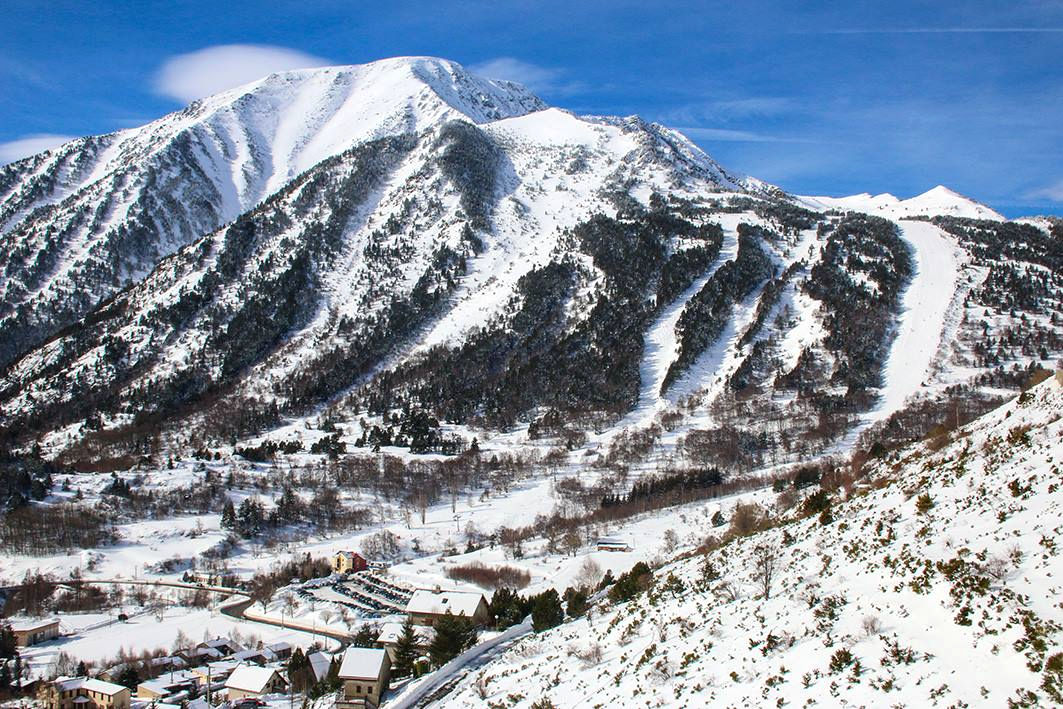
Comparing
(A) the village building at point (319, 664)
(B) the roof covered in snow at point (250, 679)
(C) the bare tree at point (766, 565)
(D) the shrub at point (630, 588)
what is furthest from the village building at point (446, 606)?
(C) the bare tree at point (766, 565)

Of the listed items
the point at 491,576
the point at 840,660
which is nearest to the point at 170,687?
A: the point at 491,576

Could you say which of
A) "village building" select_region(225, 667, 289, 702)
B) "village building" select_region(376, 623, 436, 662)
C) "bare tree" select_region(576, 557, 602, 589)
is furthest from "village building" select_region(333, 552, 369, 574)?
"village building" select_region(225, 667, 289, 702)

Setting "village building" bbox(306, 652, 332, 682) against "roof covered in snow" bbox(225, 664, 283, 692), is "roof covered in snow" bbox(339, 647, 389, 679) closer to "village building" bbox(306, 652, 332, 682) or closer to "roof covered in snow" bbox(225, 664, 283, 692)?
"village building" bbox(306, 652, 332, 682)

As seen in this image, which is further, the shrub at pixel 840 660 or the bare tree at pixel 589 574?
the bare tree at pixel 589 574

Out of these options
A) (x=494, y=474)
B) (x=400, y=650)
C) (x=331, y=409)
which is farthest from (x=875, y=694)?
(x=331, y=409)

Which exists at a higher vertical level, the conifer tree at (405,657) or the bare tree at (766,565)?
the bare tree at (766,565)

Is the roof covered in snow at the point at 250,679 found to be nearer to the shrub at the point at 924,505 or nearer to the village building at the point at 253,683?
the village building at the point at 253,683
